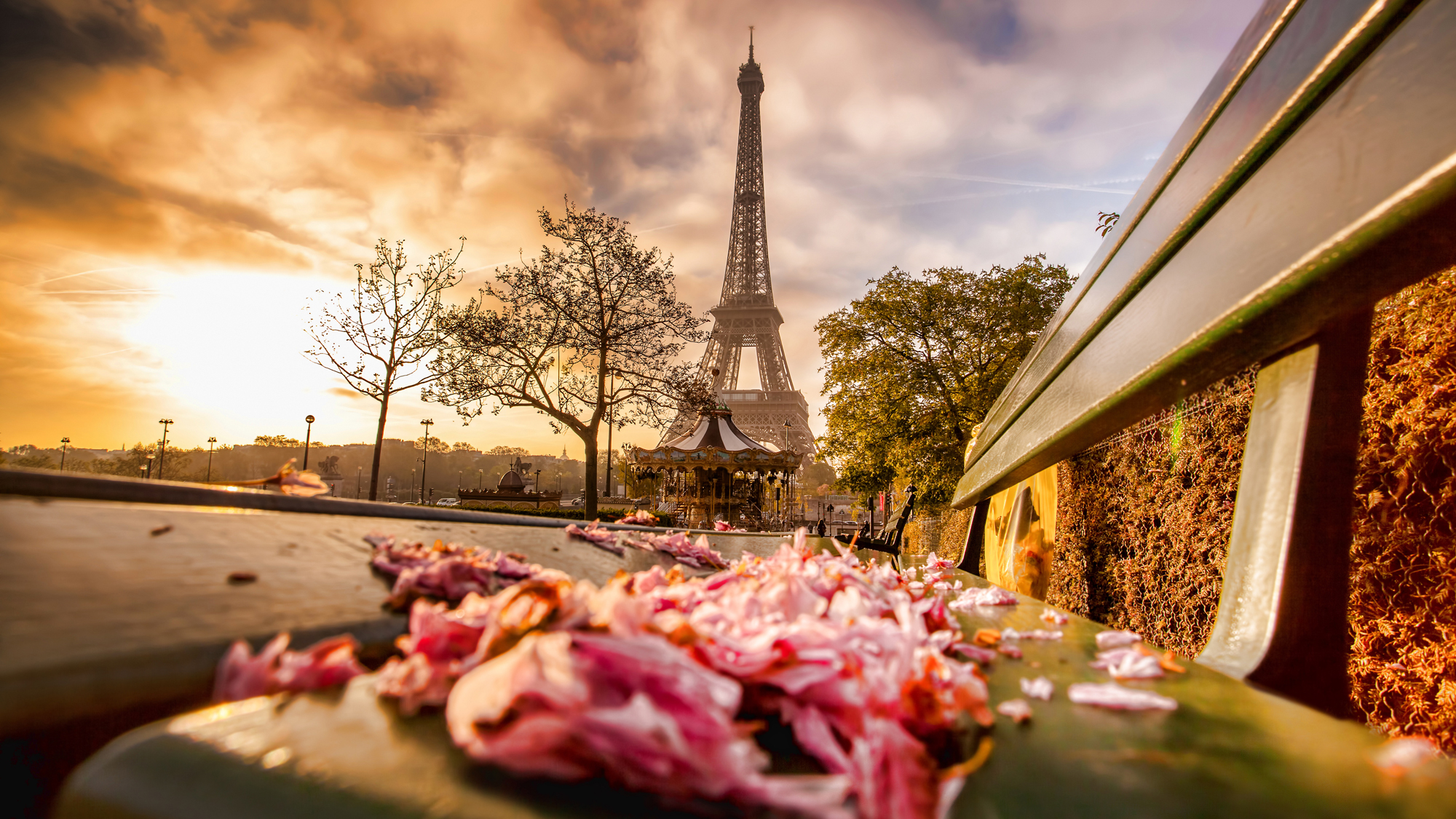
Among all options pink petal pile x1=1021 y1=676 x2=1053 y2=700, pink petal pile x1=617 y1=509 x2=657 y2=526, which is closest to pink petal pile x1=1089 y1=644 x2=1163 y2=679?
pink petal pile x1=1021 y1=676 x2=1053 y2=700

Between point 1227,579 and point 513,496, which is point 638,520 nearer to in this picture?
point 1227,579

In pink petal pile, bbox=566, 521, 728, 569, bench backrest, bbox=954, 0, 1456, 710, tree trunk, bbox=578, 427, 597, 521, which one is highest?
bench backrest, bbox=954, 0, 1456, 710

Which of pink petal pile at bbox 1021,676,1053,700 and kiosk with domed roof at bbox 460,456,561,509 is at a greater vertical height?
pink petal pile at bbox 1021,676,1053,700

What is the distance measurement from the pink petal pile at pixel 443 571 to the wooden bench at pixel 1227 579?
8 centimetres

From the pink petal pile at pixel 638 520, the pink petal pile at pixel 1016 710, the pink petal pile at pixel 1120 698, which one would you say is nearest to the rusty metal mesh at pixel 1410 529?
the pink petal pile at pixel 1120 698

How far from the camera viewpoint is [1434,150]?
706 mm

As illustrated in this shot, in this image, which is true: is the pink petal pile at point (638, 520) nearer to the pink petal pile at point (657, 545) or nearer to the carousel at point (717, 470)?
the pink petal pile at point (657, 545)

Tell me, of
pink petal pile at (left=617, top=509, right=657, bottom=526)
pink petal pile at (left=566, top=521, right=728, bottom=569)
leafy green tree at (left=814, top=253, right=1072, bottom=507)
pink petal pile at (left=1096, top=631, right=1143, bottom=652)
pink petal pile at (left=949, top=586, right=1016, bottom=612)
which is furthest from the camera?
leafy green tree at (left=814, top=253, right=1072, bottom=507)

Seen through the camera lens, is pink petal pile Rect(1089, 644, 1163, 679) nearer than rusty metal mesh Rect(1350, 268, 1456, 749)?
Yes

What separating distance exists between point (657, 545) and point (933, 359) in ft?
50.1

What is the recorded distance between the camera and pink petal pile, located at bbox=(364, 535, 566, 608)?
52.4 inches

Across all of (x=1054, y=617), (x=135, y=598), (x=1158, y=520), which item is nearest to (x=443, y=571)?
(x=135, y=598)

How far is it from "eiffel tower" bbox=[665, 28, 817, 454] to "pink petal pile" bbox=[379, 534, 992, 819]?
118 feet

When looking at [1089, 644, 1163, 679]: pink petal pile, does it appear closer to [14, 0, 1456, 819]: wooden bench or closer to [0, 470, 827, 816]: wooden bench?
[14, 0, 1456, 819]: wooden bench
